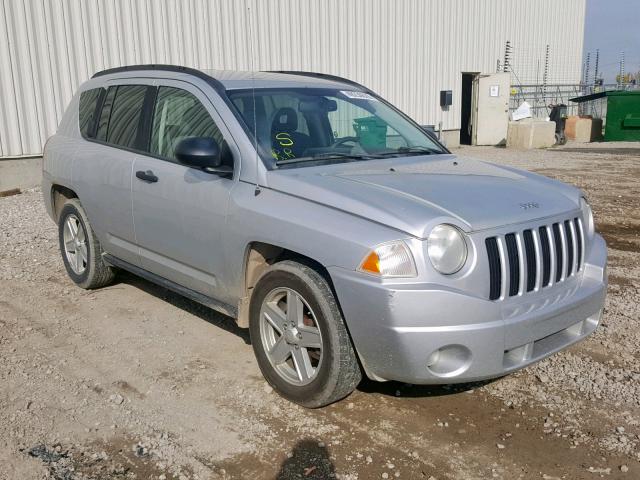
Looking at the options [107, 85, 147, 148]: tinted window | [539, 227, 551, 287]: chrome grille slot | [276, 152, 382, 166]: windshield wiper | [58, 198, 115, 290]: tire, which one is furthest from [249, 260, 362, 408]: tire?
[58, 198, 115, 290]: tire

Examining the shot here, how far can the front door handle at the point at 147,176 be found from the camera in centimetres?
443

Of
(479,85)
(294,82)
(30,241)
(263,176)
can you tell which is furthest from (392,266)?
(479,85)

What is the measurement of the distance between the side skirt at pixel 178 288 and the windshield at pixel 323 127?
1.00 metres

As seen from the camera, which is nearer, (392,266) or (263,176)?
(392,266)

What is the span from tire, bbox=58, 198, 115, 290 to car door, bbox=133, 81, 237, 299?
3.25ft

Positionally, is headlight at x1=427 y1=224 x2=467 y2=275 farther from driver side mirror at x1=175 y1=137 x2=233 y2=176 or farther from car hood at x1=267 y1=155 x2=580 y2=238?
driver side mirror at x1=175 y1=137 x2=233 y2=176

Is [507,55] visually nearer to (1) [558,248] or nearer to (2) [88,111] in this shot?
(2) [88,111]

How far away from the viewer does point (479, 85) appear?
21.7 metres

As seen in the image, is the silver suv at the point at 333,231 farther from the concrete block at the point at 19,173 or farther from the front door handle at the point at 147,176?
the concrete block at the point at 19,173

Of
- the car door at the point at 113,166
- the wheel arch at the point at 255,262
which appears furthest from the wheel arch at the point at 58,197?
the wheel arch at the point at 255,262

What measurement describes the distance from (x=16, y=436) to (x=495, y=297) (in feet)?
8.52

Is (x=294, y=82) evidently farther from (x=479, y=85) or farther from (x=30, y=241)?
Answer: (x=479, y=85)

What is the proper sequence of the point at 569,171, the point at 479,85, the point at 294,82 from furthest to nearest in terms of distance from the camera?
the point at 479,85 < the point at 569,171 < the point at 294,82

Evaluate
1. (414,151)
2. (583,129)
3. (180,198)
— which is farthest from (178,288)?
(583,129)
